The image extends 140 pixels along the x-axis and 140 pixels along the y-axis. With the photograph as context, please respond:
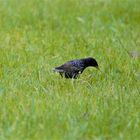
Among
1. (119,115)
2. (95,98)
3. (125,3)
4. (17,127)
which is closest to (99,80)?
(95,98)

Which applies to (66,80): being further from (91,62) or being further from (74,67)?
(91,62)

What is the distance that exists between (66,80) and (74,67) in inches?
10.6

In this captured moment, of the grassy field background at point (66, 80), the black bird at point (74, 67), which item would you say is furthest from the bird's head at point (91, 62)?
the grassy field background at point (66, 80)

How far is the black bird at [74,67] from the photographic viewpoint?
7457 millimetres

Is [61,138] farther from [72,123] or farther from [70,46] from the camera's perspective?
[70,46]

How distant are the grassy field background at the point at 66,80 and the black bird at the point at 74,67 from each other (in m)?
0.10

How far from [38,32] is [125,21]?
171 cm

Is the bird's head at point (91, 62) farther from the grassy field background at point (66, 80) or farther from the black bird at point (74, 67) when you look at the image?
the grassy field background at point (66, 80)

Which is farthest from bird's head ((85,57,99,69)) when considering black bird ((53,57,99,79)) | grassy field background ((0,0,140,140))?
grassy field background ((0,0,140,140))

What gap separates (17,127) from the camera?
5.48 metres

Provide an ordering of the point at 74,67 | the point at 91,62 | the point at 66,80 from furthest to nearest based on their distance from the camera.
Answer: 1. the point at 91,62
2. the point at 74,67
3. the point at 66,80

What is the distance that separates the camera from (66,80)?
7.35 m

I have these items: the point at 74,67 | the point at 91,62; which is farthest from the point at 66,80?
the point at 91,62

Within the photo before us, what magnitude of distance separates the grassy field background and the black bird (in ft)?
0.33
